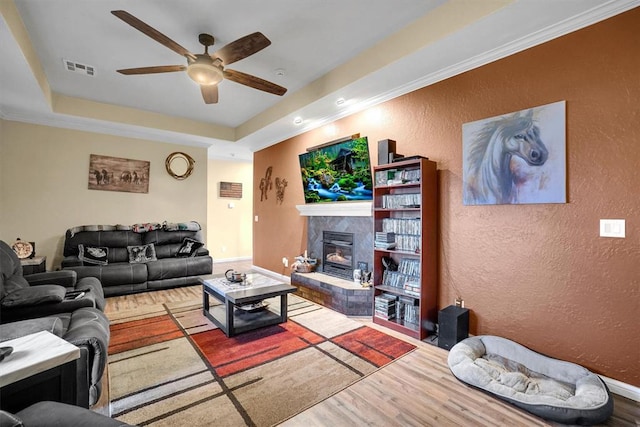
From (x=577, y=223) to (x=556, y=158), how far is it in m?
0.53

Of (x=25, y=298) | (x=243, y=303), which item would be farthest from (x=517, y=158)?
(x=25, y=298)

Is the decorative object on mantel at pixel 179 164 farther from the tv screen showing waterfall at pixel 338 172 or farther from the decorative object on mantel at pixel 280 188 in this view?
the tv screen showing waterfall at pixel 338 172

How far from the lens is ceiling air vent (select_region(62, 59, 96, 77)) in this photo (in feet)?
11.3

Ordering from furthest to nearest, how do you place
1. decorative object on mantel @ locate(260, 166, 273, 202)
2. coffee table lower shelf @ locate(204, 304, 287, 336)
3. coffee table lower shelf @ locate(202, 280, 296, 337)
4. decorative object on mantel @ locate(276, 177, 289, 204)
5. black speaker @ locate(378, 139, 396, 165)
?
1. decorative object on mantel @ locate(260, 166, 273, 202)
2. decorative object on mantel @ locate(276, 177, 289, 204)
3. black speaker @ locate(378, 139, 396, 165)
4. coffee table lower shelf @ locate(204, 304, 287, 336)
5. coffee table lower shelf @ locate(202, 280, 296, 337)

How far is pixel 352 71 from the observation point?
3328 mm

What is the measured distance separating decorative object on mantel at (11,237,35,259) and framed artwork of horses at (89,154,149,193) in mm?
1233

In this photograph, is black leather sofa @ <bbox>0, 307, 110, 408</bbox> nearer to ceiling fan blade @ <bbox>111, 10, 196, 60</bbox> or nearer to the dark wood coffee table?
the dark wood coffee table

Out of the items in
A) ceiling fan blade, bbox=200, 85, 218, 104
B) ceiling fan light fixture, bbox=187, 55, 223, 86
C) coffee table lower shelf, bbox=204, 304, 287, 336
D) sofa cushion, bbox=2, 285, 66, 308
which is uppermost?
ceiling fan light fixture, bbox=187, 55, 223, 86

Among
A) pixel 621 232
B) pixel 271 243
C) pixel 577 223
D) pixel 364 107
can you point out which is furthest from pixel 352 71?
pixel 271 243

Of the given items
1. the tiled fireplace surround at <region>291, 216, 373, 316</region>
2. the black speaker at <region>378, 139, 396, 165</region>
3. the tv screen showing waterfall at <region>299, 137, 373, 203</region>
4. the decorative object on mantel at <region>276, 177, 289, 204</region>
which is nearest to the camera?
the black speaker at <region>378, 139, 396, 165</region>

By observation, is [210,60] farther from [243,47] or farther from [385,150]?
[385,150]

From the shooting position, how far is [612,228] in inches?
83.9

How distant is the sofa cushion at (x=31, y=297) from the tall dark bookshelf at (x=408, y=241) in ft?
9.64

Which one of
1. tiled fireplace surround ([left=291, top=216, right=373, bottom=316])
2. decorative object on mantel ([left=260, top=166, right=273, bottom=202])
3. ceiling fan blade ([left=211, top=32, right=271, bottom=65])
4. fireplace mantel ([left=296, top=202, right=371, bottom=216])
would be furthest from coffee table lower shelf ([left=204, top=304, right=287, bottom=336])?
decorative object on mantel ([left=260, top=166, right=273, bottom=202])
